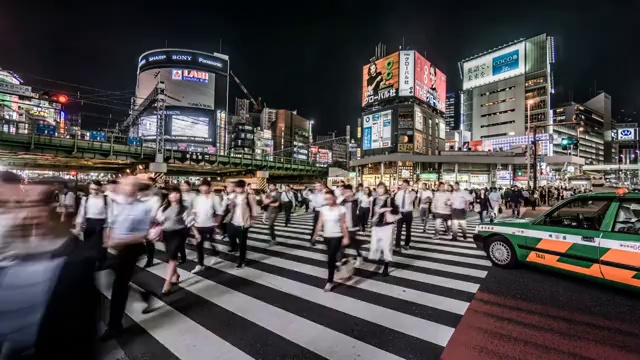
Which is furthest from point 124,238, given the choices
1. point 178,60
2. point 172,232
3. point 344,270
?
point 178,60

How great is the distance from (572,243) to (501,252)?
4.69 ft

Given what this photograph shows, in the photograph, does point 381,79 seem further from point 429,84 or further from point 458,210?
point 458,210

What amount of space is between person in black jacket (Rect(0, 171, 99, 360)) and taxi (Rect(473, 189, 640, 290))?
6386mm

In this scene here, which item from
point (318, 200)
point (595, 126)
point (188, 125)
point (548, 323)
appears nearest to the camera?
point (548, 323)

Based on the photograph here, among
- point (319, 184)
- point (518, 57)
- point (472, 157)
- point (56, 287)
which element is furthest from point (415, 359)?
point (518, 57)

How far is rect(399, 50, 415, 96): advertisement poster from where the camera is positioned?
5331cm

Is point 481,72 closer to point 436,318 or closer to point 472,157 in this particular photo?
point 472,157

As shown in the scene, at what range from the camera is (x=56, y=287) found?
5.00ft

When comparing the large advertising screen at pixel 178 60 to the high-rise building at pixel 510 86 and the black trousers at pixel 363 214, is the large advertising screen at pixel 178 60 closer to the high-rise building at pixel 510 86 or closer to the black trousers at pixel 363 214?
the high-rise building at pixel 510 86

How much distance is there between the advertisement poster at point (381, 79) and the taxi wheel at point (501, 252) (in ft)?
168

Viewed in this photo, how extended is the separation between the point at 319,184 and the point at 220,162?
3341 cm

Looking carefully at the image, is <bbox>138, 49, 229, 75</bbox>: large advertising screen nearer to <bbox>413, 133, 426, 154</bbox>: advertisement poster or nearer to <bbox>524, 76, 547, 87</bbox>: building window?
<bbox>413, 133, 426, 154</bbox>: advertisement poster

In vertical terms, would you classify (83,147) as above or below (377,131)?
below

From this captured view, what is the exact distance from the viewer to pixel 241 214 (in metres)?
6.62
